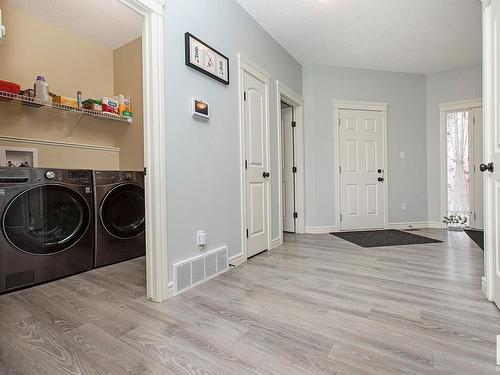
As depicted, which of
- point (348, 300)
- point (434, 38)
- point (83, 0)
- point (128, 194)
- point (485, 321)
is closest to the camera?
point (485, 321)

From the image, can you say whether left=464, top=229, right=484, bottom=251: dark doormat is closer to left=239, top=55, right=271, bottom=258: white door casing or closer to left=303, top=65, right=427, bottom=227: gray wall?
left=303, top=65, right=427, bottom=227: gray wall

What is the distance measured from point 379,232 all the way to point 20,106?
4716 mm

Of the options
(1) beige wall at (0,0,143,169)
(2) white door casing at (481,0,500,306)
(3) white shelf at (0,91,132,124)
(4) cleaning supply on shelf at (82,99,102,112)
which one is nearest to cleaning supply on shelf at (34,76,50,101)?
(3) white shelf at (0,91,132,124)

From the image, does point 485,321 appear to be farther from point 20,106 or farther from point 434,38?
point 20,106

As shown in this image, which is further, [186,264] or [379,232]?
[379,232]

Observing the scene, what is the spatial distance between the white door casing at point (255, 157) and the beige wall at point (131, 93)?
1.33 meters

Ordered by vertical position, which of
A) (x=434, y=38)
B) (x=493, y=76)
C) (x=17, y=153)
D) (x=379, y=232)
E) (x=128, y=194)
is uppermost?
(x=434, y=38)

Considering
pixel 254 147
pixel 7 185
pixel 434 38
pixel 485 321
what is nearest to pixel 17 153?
pixel 7 185

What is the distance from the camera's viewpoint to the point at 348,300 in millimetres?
1728

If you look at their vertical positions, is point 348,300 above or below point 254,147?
below

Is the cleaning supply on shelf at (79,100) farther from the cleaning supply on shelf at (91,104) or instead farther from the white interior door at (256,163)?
the white interior door at (256,163)

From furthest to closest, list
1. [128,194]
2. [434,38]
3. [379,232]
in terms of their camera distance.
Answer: [379,232] < [434,38] < [128,194]

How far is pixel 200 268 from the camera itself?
2088mm

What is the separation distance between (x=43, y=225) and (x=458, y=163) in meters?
5.59
